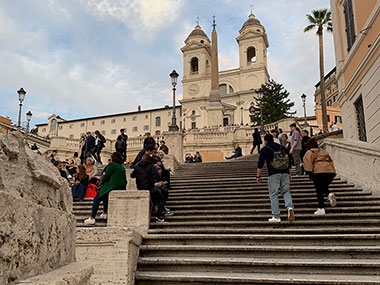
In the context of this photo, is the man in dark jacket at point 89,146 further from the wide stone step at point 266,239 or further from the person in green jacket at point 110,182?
the wide stone step at point 266,239

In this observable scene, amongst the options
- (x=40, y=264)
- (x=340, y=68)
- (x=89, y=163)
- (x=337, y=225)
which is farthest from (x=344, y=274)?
(x=340, y=68)

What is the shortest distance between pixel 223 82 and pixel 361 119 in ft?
207

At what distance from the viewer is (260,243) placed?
18.9 feet

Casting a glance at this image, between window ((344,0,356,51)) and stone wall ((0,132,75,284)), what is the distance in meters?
14.1

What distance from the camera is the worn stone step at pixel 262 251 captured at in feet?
16.9

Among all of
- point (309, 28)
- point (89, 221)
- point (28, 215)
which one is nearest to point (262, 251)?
point (89, 221)

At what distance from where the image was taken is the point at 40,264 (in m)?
1.99

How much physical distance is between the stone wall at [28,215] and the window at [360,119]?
1282cm

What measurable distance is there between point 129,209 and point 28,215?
Answer: 5.11 meters

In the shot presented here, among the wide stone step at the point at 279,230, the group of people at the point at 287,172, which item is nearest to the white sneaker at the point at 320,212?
the group of people at the point at 287,172

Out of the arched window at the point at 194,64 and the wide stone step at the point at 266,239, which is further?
the arched window at the point at 194,64

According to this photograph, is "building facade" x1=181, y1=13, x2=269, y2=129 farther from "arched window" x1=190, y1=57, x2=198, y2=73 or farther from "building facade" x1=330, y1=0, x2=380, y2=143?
"building facade" x1=330, y1=0, x2=380, y2=143

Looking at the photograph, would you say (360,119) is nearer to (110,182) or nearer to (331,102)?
(110,182)

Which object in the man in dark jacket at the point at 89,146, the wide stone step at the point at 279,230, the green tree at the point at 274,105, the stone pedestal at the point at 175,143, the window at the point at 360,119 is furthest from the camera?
the green tree at the point at 274,105
